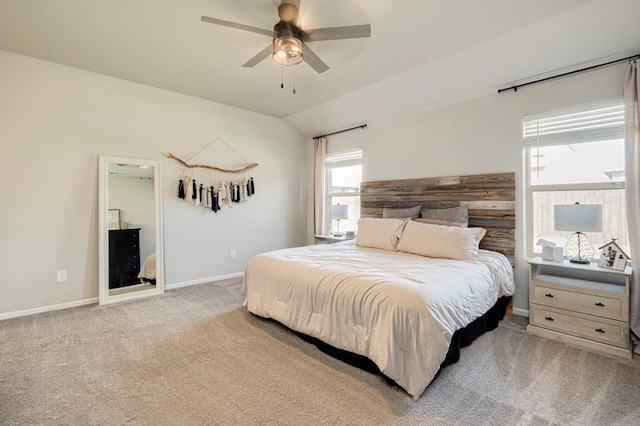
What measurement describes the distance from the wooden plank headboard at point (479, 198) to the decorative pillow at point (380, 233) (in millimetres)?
642

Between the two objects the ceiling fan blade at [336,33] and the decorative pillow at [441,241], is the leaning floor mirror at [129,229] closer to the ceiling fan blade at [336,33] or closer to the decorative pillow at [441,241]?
the ceiling fan blade at [336,33]

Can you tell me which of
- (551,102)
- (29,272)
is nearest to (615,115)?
(551,102)

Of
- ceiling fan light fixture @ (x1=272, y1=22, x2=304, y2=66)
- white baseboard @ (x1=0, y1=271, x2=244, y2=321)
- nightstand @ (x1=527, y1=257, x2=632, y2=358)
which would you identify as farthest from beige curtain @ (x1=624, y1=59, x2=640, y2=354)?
white baseboard @ (x1=0, y1=271, x2=244, y2=321)

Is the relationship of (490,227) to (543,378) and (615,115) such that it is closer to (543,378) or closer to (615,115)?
(615,115)

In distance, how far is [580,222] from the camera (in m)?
2.38

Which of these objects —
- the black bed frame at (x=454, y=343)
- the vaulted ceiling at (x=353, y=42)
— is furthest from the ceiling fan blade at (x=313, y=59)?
the black bed frame at (x=454, y=343)

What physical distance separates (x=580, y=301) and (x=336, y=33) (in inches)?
113

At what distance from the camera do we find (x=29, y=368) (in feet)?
6.64

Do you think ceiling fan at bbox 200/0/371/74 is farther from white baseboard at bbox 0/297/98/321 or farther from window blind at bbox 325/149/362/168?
white baseboard at bbox 0/297/98/321

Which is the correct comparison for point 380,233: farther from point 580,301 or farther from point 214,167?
point 214,167

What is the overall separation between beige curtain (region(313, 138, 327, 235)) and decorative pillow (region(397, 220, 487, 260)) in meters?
2.23

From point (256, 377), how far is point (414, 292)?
1.18 meters

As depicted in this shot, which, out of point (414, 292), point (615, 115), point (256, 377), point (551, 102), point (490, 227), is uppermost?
point (551, 102)

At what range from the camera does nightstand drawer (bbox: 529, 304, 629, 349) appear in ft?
7.18
